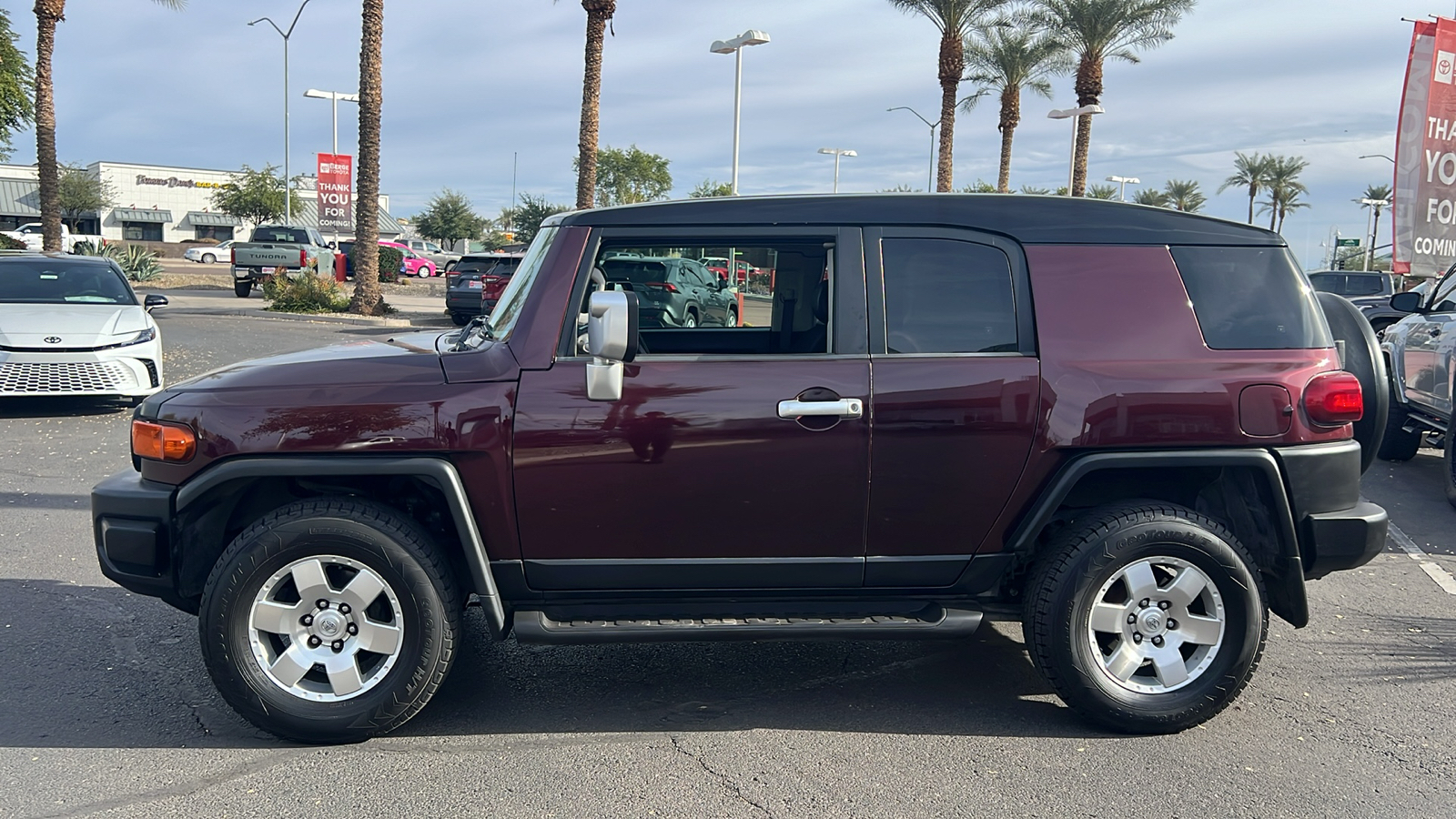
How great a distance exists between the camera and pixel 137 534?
3.75 meters

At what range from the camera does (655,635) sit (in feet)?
12.2

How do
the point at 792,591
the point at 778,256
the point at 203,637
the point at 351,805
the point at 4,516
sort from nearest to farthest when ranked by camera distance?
the point at 351,805 < the point at 203,637 < the point at 792,591 < the point at 778,256 < the point at 4,516

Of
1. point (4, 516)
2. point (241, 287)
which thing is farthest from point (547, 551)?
point (241, 287)

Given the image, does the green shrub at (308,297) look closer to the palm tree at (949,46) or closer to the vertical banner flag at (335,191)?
the vertical banner flag at (335,191)

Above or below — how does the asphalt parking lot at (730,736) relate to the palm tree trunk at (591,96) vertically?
below

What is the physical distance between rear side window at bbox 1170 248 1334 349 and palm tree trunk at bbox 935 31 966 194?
28886 mm

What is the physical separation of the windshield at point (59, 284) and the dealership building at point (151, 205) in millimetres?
65890

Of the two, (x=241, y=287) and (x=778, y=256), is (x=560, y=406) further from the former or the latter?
(x=241, y=287)

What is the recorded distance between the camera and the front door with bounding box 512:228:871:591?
12.1ft

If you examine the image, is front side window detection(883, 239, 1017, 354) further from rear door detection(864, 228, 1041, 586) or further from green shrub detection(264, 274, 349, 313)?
green shrub detection(264, 274, 349, 313)

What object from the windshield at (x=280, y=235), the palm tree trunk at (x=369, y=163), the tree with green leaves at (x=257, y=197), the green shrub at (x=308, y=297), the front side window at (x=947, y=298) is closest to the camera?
the front side window at (x=947, y=298)

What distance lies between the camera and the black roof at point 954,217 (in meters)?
3.90

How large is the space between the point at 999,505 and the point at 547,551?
157cm

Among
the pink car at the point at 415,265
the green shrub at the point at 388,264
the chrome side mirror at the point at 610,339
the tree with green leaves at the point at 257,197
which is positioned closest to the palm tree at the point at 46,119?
the green shrub at the point at 388,264
